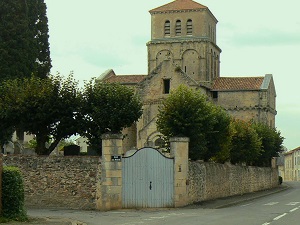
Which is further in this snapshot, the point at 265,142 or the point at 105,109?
the point at 265,142

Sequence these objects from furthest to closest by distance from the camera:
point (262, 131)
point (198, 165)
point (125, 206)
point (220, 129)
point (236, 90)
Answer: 1. point (236, 90)
2. point (262, 131)
3. point (220, 129)
4. point (198, 165)
5. point (125, 206)

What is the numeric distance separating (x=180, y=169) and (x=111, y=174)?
133 inches

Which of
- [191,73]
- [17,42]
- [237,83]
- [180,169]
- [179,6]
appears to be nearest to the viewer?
[180,169]

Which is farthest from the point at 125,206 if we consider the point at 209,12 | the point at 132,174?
the point at 209,12

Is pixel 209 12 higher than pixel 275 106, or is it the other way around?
pixel 209 12

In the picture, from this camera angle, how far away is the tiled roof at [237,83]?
73875 millimetres

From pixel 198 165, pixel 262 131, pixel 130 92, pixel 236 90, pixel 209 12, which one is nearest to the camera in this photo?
pixel 198 165

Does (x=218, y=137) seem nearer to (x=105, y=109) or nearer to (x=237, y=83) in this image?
(x=105, y=109)

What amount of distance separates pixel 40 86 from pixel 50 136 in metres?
3.76

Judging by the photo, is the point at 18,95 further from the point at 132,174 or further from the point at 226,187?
the point at 226,187

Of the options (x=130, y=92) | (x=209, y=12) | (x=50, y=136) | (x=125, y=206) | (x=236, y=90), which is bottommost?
(x=125, y=206)

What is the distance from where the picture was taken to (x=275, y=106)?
8206 cm

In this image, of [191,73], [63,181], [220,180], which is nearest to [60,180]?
[63,181]

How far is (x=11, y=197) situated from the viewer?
20.8 meters
